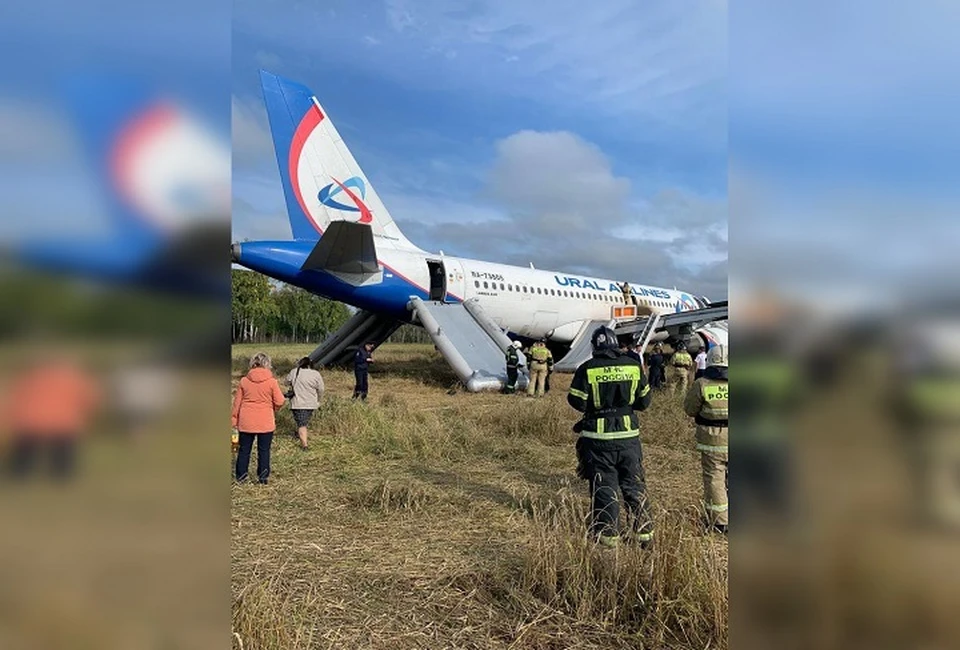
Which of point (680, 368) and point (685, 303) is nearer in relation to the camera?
point (680, 368)

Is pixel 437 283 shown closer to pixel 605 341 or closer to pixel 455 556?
pixel 605 341

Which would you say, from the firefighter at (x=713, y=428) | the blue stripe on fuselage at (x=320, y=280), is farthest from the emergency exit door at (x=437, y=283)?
the firefighter at (x=713, y=428)

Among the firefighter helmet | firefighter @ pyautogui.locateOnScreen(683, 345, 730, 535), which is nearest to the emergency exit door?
the firefighter helmet

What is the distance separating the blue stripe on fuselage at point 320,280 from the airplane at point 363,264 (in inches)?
1.0

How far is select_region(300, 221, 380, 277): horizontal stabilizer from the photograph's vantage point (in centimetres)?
1492

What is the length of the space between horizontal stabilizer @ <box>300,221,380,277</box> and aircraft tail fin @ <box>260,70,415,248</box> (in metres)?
1.79

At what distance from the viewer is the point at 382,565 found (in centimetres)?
496

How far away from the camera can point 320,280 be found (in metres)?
16.8
